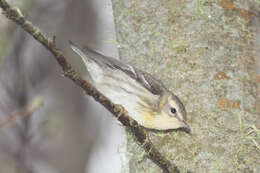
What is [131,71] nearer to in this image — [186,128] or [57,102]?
[186,128]

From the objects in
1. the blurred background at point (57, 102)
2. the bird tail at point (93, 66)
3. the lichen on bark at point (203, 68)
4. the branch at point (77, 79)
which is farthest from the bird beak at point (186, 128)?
the blurred background at point (57, 102)

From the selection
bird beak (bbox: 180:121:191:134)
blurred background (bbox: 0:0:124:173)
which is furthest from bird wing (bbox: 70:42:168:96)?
blurred background (bbox: 0:0:124:173)

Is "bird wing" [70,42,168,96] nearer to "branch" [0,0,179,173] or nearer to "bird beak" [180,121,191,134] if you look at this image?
"bird beak" [180,121,191,134]

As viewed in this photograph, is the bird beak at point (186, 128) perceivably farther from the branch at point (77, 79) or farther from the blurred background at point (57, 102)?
the blurred background at point (57, 102)

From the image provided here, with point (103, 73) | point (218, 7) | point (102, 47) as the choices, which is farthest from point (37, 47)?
point (218, 7)

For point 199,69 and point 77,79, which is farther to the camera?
point 199,69

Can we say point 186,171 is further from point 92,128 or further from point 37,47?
point 37,47

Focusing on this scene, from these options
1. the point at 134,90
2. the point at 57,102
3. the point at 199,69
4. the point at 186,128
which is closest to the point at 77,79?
the point at 186,128
